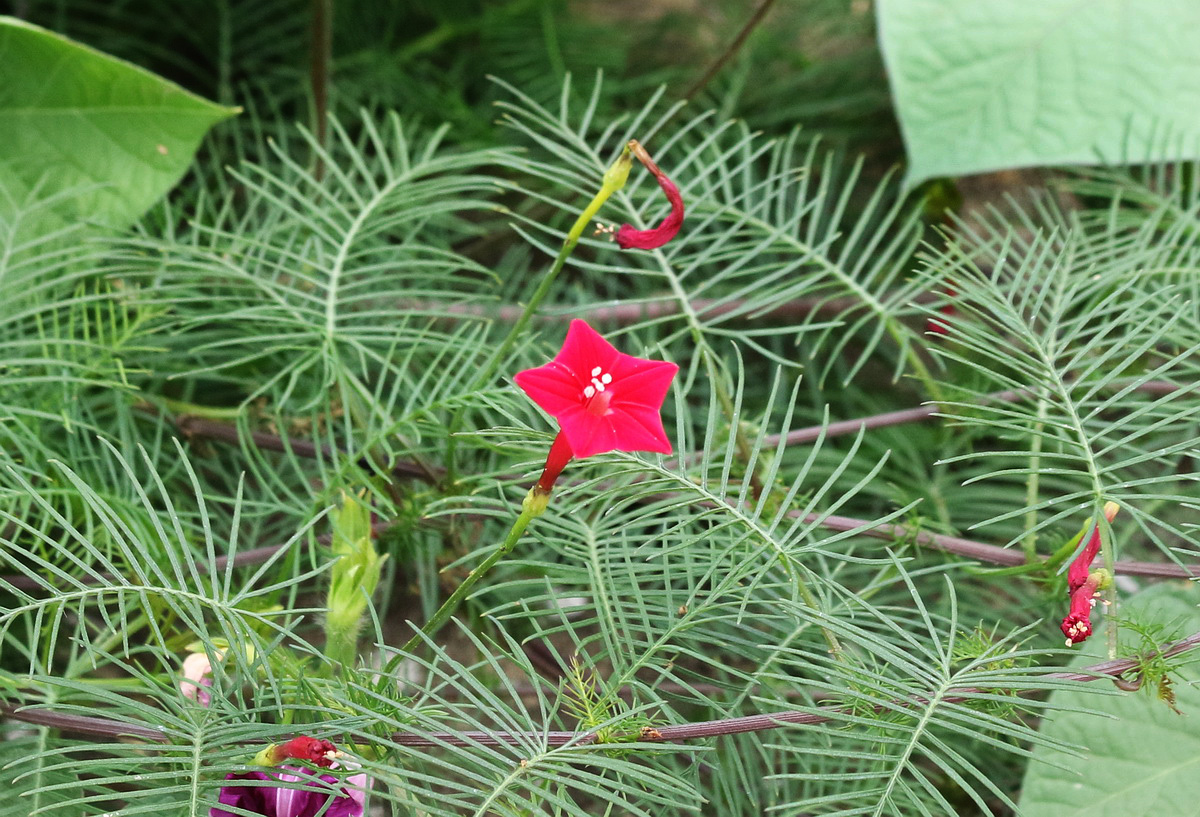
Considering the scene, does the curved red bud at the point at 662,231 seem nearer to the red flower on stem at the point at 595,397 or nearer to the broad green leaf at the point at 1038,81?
the red flower on stem at the point at 595,397

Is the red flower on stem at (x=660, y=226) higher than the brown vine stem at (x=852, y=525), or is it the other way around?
the red flower on stem at (x=660, y=226)

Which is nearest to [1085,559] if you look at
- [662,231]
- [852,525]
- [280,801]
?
[852,525]

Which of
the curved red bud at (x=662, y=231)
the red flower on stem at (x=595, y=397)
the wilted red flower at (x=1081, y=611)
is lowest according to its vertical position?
the wilted red flower at (x=1081, y=611)

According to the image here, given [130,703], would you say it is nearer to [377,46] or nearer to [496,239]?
[496,239]

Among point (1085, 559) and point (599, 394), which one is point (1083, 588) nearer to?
point (1085, 559)

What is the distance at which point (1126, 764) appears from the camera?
0.53 m

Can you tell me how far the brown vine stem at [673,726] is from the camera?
15.0 inches

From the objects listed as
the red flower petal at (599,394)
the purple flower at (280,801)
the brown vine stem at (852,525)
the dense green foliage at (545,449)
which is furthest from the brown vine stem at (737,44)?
the purple flower at (280,801)

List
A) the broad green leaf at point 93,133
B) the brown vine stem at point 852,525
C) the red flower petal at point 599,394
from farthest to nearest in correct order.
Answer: the broad green leaf at point 93,133, the brown vine stem at point 852,525, the red flower petal at point 599,394

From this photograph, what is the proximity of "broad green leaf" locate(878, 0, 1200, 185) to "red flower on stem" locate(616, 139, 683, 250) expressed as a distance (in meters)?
0.37

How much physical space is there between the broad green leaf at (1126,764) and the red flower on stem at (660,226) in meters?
0.30

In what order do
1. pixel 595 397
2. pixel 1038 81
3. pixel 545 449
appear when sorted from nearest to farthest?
pixel 595 397
pixel 545 449
pixel 1038 81

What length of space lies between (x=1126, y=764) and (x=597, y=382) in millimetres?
364

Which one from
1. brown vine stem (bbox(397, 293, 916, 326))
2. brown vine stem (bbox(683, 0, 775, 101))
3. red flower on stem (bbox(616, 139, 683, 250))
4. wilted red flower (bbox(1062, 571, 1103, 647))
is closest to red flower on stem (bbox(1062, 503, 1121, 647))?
wilted red flower (bbox(1062, 571, 1103, 647))
